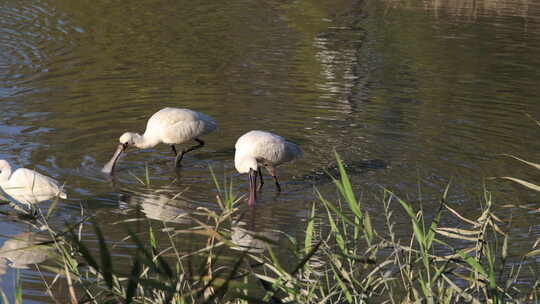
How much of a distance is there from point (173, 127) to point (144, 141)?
41 cm

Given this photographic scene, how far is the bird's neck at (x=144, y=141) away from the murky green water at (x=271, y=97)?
26cm

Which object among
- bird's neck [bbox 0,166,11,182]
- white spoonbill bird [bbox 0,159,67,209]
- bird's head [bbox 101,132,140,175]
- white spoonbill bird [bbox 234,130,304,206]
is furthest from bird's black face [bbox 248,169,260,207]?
bird's neck [bbox 0,166,11,182]

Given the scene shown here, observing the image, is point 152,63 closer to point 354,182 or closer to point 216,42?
point 216,42

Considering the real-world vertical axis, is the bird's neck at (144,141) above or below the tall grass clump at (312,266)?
below

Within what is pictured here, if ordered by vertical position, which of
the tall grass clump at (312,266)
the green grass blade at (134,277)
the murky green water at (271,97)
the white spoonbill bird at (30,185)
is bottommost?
the murky green water at (271,97)

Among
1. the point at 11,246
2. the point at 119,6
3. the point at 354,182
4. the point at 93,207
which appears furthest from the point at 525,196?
the point at 119,6

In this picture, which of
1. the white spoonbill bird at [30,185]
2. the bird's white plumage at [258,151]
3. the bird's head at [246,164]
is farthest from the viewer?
the bird's white plumage at [258,151]

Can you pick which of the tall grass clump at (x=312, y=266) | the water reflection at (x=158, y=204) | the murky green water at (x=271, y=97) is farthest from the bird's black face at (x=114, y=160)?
the tall grass clump at (x=312, y=266)

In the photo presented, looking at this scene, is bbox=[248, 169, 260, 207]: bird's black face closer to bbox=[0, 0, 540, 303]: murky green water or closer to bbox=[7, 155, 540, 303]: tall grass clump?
bbox=[0, 0, 540, 303]: murky green water

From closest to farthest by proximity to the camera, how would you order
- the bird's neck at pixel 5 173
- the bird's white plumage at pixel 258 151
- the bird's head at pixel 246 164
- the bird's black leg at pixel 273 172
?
the bird's neck at pixel 5 173 → the bird's head at pixel 246 164 → the bird's white plumage at pixel 258 151 → the bird's black leg at pixel 273 172

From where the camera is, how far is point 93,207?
7.80 m

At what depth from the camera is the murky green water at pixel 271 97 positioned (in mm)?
8414

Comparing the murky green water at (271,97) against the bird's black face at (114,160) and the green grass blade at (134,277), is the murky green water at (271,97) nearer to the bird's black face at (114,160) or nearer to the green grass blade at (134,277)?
the bird's black face at (114,160)

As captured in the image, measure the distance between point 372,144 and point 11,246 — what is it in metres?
4.86
